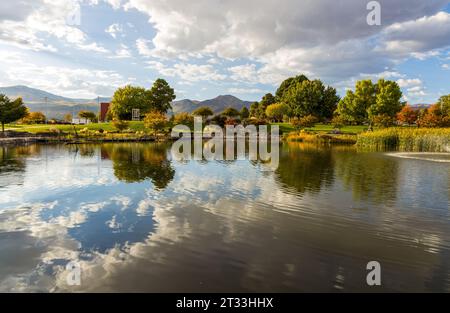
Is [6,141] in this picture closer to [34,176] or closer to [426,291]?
[34,176]

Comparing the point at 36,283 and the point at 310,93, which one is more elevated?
the point at 310,93

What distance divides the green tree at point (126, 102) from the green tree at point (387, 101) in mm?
66603

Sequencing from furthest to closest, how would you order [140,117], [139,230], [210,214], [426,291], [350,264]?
[140,117] < [210,214] < [139,230] < [350,264] < [426,291]

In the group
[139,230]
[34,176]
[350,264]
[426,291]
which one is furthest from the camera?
[34,176]

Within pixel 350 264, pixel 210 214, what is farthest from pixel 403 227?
pixel 210 214

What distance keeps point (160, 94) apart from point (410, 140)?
83254 millimetres

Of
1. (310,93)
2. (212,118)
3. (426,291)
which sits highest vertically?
(310,93)

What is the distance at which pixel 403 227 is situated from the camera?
38.6 feet

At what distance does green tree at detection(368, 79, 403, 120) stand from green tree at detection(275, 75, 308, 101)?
43.0m

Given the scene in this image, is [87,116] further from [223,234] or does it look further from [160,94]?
[223,234]

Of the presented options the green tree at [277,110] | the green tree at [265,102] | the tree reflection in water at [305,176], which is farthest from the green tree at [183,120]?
the tree reflection in water at [305,176]

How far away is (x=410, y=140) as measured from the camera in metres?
47.1

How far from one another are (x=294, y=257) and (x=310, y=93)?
9663 cm

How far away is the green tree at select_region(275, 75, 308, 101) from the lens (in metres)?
122
